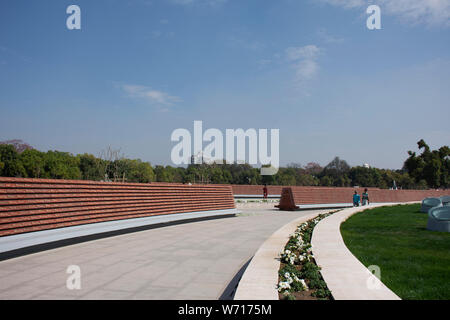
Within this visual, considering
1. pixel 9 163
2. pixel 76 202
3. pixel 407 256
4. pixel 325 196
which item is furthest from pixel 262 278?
pixel 9 163

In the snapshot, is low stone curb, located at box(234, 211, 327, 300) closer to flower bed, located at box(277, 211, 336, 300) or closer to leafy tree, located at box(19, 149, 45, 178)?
flower bed, located at box(277, 211, 336, 300)

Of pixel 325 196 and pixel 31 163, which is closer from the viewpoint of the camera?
pixel 325 196

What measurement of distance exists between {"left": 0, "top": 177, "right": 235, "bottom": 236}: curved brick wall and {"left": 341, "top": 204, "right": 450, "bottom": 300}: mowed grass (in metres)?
6.61

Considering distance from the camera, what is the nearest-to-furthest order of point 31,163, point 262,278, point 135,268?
1. point 262,278
2. point 135,268
3. point 31,163

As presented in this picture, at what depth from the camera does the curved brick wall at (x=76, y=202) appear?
724cm

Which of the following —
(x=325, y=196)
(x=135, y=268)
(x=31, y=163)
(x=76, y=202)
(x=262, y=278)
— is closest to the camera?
(x=262, y=278)

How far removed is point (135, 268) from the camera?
21.4 ft

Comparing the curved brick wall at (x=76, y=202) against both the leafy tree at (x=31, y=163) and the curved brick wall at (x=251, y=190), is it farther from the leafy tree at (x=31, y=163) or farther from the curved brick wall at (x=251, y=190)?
the leafy tree at (x=31, y=163)

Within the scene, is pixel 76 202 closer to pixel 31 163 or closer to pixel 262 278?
pixel 262 278

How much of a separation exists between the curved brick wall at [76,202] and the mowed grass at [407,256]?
21.7ft

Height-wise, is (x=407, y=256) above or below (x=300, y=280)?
below

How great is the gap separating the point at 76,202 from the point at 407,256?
310 inches
